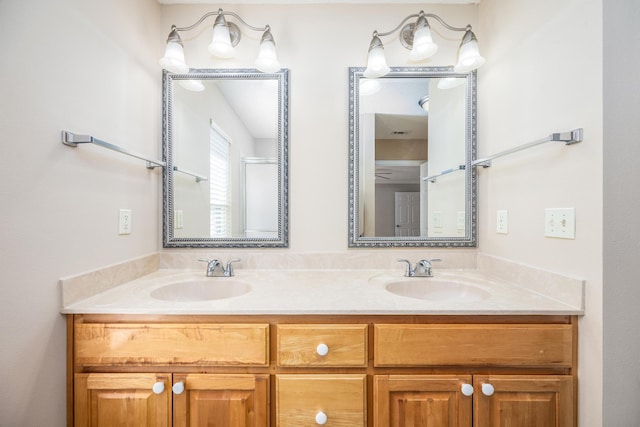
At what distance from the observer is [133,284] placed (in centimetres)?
122

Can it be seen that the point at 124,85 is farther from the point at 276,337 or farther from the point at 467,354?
the point at 467,354

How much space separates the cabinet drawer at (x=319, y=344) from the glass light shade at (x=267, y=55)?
1.17 meters

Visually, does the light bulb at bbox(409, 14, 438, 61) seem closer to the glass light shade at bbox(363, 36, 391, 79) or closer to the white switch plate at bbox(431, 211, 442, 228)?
the glass light shade at bbox(363, 36, 391, 79)

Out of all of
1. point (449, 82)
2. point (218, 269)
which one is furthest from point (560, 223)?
point (218, 269)

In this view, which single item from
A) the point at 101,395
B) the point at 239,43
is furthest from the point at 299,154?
the point at 101,395

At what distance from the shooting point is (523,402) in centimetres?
94

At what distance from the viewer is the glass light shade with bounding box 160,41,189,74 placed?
1331 mm

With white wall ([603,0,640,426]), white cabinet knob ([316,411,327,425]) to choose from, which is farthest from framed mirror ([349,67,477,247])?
white cabinet knob ([316,411,327,425])

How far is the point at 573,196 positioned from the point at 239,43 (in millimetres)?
1598

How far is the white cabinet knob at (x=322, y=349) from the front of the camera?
36.8 inches

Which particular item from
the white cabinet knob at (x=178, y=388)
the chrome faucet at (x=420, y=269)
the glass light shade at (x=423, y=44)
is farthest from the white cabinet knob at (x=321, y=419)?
the glass light shade at (x=423, y=44)

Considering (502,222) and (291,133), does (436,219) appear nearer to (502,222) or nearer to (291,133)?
(502,222)

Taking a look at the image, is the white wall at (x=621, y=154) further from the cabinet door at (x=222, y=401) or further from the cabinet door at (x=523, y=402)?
the cabinet door at (x=222, y=401)

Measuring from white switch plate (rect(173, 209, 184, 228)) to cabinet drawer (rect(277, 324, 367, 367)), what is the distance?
0.89m
